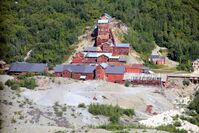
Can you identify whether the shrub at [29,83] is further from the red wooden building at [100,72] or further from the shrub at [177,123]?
the shrub at [177,123]

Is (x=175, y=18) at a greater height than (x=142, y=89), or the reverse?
(x=175, y=18)

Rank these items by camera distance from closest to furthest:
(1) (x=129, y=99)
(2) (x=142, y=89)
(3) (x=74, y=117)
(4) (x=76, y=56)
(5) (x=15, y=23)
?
1. (3) (x=74, y=117)
2. (1) (x=129, y=99)
3. (2) (x=142, y=89)
4. (4) (x=76, y=56)
5. (5) (x=15, y=23)

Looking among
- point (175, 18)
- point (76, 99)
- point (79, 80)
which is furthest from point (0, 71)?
point (175, 18)

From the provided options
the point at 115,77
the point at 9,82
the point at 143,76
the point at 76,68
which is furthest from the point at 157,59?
the point at 9,82

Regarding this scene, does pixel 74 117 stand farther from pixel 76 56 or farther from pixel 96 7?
pixel 96 7

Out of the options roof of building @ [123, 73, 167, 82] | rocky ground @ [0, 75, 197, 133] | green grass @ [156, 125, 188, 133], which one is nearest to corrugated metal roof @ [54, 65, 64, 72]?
rocky ground @ [0, 75, 197, 133]

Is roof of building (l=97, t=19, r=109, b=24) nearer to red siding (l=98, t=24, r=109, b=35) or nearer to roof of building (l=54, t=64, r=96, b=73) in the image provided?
red siding (l=98, t=24, r=109, b=35)

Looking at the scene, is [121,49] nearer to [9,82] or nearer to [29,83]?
[29,83]
